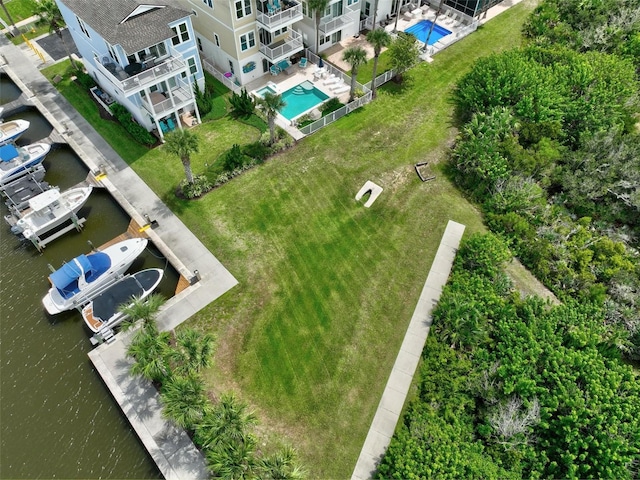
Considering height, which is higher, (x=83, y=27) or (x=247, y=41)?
(x=83, y=27)

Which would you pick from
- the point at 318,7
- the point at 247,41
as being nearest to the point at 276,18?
the point at 247,41

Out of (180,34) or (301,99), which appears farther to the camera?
(301,99)

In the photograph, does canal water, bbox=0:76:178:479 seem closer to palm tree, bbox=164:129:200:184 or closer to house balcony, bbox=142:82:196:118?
palm tree, bbox=164:129:200:184

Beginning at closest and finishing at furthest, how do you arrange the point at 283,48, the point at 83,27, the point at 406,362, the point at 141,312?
the point at 141,312 → the point at 406,362 → the point at 83,27 → the point at 283,48

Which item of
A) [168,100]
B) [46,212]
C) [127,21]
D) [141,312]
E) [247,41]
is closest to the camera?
[141,312]

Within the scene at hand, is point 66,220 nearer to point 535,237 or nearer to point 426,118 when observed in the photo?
point 426,118

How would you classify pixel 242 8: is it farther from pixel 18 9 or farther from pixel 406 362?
pixel 18 9

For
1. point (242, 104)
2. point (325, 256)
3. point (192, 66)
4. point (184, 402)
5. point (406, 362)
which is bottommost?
point (406, 362)
